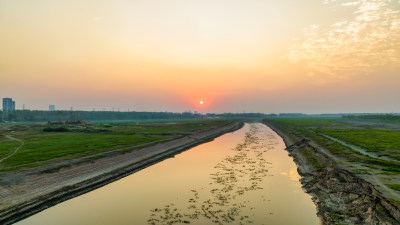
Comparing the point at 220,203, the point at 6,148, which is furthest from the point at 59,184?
the point at 6,148

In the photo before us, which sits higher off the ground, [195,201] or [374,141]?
[374,141]

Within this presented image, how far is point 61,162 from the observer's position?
32.3 metres

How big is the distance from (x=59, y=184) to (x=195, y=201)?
15.7 metres

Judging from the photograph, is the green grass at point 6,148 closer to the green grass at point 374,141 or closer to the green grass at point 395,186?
the green grass at point 395,186

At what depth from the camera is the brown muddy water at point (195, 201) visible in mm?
18078

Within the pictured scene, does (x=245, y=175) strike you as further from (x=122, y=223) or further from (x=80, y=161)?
(x=80, y=161)

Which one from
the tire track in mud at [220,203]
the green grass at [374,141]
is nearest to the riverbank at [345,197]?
the tire track in mud at [220,203]

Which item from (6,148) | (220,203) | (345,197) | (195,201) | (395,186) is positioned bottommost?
(195,201)

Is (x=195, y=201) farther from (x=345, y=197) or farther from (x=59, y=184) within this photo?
(x=59, y=184)

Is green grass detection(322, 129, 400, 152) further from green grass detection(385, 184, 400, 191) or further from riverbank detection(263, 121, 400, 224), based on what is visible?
green grass detection(385, 184, 400, 191)

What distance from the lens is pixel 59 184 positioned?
2558cm

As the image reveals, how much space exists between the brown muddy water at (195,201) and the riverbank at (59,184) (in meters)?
1.26

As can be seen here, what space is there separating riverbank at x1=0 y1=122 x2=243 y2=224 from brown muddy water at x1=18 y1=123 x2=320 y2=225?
4.13ft

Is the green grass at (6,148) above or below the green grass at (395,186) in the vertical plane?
below
